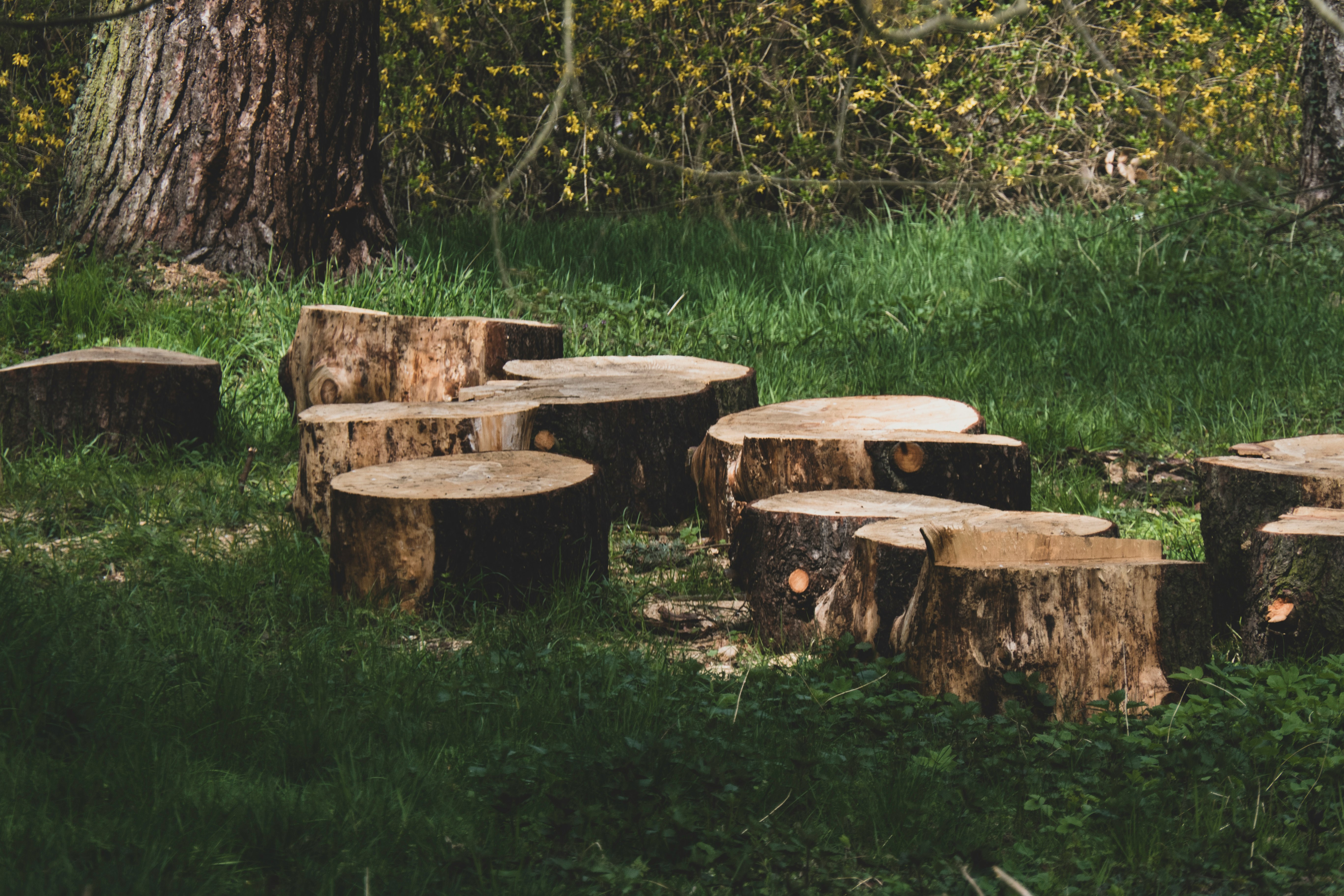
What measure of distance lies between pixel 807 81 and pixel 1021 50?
1624 millimetres

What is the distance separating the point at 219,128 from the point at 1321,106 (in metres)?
6.58

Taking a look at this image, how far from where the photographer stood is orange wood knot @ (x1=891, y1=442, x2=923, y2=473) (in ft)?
12.6

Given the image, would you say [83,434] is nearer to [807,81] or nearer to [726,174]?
[726,174]

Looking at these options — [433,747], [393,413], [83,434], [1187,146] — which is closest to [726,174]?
[1187,146]

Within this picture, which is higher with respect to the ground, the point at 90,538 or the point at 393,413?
the point at 393,413

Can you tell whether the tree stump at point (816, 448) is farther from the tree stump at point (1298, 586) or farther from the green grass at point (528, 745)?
the tree stump at point (1298, 586)

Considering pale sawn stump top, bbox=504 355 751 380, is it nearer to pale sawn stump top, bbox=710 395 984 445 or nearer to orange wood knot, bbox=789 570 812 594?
pale sawn stump top, bbox=710 395 984 445

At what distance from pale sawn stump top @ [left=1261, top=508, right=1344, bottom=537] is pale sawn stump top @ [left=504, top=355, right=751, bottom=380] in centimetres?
221

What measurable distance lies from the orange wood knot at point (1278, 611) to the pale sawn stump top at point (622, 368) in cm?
227

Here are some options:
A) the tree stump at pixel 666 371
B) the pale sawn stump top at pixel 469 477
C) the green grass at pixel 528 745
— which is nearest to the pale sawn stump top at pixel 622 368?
the tree stump at pixel 666 371

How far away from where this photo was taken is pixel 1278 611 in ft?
10.2

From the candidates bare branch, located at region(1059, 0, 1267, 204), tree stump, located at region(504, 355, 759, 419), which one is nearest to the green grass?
bare branch, located at region(1059, 0, 1267, 204)

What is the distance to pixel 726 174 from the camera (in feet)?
5.66

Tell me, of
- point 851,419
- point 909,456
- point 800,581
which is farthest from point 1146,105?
point 851,419
